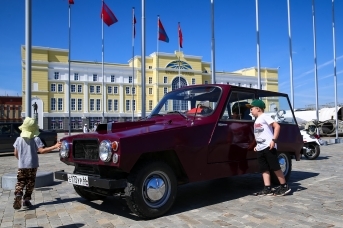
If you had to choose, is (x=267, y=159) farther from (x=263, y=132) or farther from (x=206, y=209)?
(x=206, y=209)

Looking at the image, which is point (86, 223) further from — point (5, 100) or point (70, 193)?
point (5, 100)

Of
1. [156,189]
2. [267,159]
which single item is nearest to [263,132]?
[267,159]

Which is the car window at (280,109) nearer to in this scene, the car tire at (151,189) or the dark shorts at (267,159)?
the dark shorts at (267,159)

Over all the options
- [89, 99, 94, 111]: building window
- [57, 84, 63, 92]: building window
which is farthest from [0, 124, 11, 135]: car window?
[89, 99, 94, 111]: building window

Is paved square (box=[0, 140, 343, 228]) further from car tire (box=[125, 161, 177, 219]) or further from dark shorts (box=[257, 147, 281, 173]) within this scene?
dark shorts (box=[257, 147, 281, 173])

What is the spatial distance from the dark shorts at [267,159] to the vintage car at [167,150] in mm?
196

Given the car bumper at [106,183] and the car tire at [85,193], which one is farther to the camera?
the car tire at [85,193]

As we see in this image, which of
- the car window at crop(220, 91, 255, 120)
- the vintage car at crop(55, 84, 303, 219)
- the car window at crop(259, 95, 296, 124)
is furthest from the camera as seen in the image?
the car window at crop(259, 95, 296, 124)

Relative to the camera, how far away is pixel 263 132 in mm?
5438

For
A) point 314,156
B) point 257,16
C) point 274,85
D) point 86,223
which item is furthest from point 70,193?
point 274,85

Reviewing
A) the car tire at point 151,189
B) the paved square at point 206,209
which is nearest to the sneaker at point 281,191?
the paved square at point 206,209

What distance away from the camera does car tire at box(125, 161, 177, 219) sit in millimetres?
4121

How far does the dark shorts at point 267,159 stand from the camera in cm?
545

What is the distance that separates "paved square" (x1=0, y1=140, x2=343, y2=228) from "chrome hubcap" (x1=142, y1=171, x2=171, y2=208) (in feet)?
0.77
